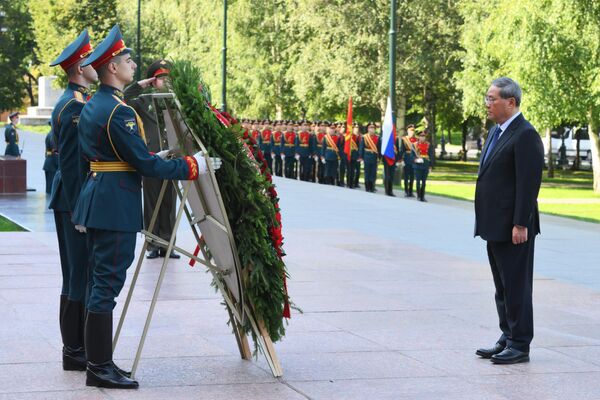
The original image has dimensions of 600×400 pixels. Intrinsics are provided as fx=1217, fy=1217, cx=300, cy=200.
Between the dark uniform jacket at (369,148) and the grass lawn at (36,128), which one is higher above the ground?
the dark uniform jacket at (369,148)

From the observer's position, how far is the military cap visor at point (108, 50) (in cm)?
651

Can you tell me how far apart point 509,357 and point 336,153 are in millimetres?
24947

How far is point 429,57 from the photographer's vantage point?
44.0 meters

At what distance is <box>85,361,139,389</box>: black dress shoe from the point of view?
6559 millimetres

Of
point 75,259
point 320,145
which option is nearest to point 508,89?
point 75,259

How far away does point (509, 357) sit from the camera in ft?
24.6

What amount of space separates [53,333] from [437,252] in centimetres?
664

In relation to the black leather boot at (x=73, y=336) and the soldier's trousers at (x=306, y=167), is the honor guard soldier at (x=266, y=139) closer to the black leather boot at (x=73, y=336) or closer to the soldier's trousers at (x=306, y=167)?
the soldier's trousers at (x=306, y=167)

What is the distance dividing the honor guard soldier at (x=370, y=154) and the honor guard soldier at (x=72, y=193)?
2206cm

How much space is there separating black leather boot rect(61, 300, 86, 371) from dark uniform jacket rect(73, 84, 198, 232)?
0.70 m

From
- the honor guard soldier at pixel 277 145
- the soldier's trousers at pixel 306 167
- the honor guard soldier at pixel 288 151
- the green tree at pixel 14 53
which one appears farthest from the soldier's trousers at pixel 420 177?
the green tree at pixel 14 53

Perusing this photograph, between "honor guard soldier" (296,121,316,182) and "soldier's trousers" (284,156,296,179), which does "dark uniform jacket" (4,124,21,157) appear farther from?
"soldier's trousers" (284,156,296,179)

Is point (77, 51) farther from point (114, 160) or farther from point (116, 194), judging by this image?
point (116, 194)

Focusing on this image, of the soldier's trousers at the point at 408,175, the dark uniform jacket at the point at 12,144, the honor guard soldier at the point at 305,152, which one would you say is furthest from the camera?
the honor guard soldier at the point at 305,152
